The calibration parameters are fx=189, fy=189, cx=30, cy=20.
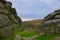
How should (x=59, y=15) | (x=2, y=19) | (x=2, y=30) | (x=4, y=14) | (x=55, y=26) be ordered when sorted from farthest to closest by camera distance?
(x=59, y=15) → (x=55, y=26) → (x=4, y=14) → (x=2, y=19) → (x=2, y=30)

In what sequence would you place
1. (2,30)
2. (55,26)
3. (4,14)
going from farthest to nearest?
1. (55,26)
2. (4,14)
3. (2,30)

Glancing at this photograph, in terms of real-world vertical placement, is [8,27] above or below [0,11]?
below

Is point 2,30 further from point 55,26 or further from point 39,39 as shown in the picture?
point 55,26

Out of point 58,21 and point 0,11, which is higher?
point 0,11

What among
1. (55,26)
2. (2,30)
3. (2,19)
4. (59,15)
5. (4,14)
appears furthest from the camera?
(59,15)

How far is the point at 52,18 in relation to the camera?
131 ft

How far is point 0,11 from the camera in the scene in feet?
105

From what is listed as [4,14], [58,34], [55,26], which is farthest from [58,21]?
[4,14]

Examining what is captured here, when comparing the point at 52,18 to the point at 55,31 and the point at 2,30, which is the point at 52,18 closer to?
the point at 55,31

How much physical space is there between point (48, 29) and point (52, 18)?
521cm

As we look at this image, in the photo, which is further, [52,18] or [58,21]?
[52,18]

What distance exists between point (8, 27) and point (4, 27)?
65cm

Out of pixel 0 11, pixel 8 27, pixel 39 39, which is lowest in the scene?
pixel 39 39

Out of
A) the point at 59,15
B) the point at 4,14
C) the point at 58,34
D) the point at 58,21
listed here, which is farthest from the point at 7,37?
the point at 59,15
